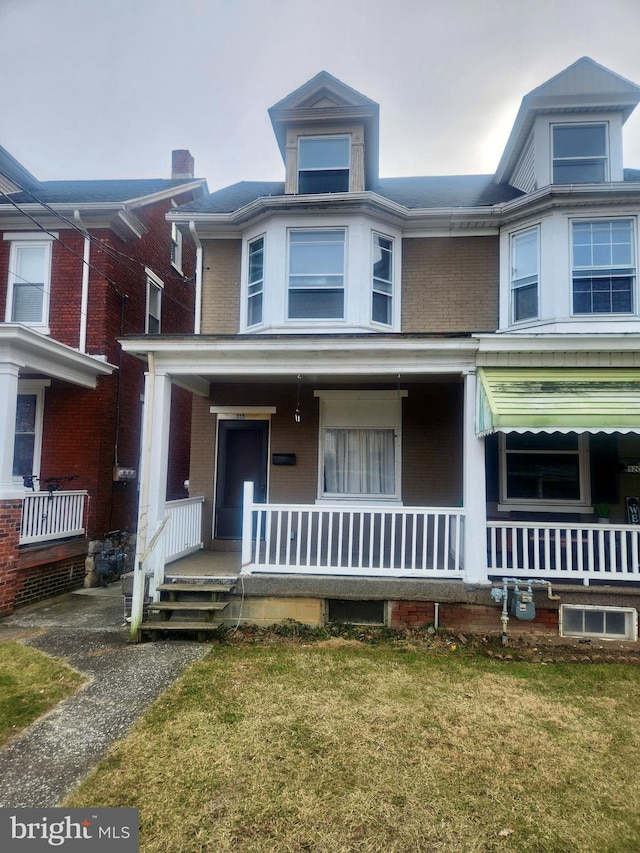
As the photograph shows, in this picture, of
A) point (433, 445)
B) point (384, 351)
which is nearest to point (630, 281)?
point (433, 445)

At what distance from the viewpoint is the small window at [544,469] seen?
7473 mm

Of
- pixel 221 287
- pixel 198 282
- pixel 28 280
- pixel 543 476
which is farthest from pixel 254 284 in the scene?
pixel 543 476

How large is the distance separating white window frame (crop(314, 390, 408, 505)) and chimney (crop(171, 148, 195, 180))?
10368mm

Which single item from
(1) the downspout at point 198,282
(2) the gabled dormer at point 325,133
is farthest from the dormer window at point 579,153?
(1) the downspout at point 198,282

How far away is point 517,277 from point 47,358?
8.23m

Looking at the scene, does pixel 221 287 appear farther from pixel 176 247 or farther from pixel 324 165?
pixel 176 247

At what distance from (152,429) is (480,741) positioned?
5111 millimetres

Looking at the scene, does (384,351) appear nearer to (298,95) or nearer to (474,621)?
(474,621)

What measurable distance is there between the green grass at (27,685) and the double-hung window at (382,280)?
6.57 metres

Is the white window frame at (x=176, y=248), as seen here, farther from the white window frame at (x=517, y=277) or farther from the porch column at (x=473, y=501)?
the porch column at (x=473, y=501)

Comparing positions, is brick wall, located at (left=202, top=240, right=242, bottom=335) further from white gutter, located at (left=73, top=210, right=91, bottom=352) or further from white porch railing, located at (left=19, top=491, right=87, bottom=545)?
white porch railing, located at (left=19, top=491, right=87, bottom=545)

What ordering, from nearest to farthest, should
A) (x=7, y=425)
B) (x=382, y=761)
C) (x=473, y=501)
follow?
1. (x=382, y=761)
2. (x=473, y=501)
3. (x=7, y=425)

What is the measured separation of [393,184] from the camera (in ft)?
33.8

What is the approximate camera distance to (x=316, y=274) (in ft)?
26.1
